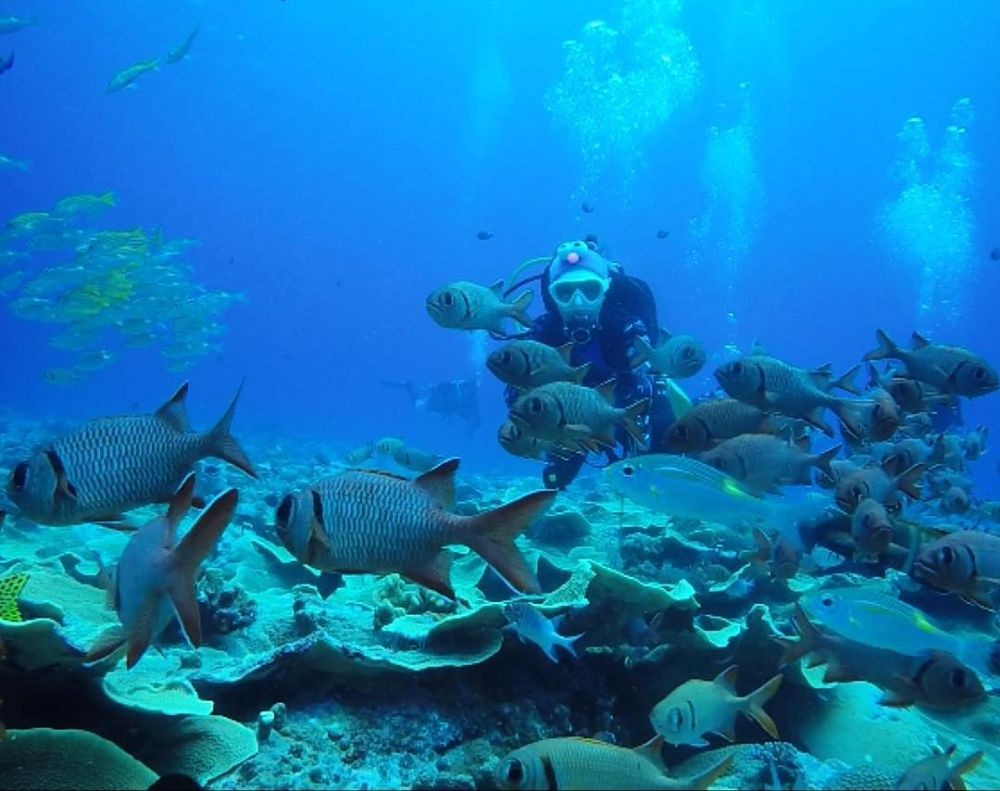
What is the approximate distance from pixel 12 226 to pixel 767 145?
372ft

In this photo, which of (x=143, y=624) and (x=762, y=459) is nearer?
(x=143, y=624)

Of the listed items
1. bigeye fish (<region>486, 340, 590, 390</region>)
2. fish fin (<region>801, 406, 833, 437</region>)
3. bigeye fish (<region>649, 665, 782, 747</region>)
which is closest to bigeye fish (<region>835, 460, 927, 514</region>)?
fish fin (<region>801, 406, 833, 437</region>)

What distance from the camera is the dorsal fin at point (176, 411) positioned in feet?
9.93

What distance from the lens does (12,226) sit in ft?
56.3

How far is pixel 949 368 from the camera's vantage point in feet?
17.2

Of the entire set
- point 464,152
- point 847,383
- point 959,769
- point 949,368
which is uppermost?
point 464,152

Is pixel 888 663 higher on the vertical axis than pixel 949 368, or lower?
lower

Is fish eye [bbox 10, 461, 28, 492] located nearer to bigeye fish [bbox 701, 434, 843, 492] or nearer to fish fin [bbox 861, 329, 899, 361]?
bigeye fish [bbox 701, 434, 843, 492]

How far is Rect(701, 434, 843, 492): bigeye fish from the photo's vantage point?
4.79 meters

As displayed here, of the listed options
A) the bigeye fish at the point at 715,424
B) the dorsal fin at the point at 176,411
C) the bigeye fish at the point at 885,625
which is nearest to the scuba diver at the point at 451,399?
the bigeye fish at the point at 715,424

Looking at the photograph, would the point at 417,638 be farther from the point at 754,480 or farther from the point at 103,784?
the point at 754,480

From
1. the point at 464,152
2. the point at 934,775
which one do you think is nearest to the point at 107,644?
the point at 934,775

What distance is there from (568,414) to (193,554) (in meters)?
2.67

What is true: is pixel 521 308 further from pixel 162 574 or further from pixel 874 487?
pixel 162 574
